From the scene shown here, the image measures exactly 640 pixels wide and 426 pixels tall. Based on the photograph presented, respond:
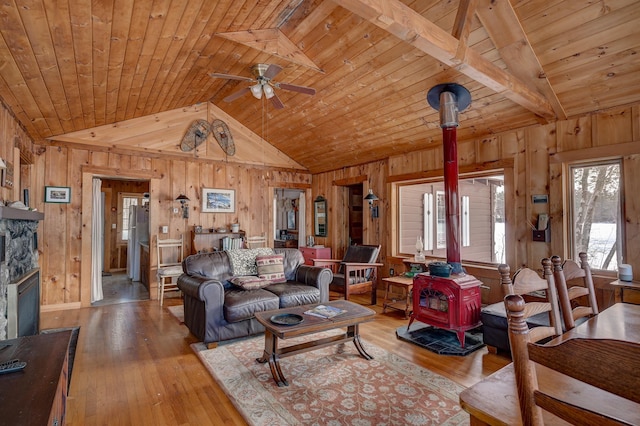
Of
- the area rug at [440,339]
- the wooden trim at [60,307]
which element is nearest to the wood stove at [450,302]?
the area rug at [440,339]

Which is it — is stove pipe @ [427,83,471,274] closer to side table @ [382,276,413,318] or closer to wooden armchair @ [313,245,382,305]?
side table @ [382,276,413,318]

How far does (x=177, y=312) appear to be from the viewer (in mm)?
4699

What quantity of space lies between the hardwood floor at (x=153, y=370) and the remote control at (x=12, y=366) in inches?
32.8

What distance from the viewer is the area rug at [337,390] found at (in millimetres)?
2170

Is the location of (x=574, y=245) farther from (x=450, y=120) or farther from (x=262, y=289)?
(x=262, y=289)

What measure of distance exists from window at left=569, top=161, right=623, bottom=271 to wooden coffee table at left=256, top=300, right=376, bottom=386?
8.63 feet

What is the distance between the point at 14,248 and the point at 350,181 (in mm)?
5041

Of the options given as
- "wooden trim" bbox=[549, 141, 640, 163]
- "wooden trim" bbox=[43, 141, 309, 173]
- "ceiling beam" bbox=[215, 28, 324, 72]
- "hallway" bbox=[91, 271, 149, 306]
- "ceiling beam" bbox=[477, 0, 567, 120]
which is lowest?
"hallway" bbox=[91, 271, 149, 306]

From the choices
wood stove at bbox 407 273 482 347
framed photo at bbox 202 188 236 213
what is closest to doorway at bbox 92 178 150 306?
framed photo at bbox 202 188 236 213

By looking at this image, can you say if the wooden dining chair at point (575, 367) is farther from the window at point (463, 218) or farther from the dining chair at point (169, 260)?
the dining chair at point (169, 260)

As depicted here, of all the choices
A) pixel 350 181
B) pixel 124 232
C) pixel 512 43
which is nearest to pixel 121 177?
pixel 124 232

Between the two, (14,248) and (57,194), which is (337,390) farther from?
(57,194)

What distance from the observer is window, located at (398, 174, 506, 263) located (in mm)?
5934

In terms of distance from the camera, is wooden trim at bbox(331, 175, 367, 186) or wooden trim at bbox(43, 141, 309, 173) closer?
wooden trim at bbox(43, 141, 309, 173)
